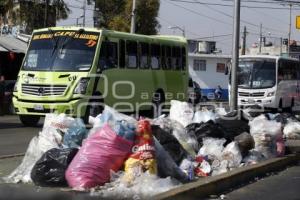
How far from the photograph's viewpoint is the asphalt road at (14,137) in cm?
1275

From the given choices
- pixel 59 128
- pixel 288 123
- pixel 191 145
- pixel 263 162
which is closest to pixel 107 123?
pixel 59 128

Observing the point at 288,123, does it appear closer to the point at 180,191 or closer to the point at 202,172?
the point at 202,172

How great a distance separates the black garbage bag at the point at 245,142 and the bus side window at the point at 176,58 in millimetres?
12095

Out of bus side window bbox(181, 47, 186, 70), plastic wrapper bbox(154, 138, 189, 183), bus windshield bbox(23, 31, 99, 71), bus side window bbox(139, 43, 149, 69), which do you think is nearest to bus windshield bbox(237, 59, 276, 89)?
bus side window bbox(181, 47, 186, 70)

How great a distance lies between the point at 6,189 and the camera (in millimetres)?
8016

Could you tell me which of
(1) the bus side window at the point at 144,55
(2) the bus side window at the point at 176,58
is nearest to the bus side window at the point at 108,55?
(1) the bus side window at the point at 144,55

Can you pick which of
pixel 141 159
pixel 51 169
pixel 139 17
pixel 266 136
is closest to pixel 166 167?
pixel 141 159

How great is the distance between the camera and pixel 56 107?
55.2ft

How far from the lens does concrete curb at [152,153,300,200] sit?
779 centimetres

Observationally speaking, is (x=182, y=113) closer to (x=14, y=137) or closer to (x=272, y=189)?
(x=272, y=189)

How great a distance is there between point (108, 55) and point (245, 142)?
846 centimetres

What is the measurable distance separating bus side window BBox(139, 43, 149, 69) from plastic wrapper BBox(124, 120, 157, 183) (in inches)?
484

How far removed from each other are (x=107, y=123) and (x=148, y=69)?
41.0ft

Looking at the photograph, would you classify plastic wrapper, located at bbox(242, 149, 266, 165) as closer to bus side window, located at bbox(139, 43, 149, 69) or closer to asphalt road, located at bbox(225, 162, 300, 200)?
asphalt road, located at bbox(225, 162, 300, 200)
